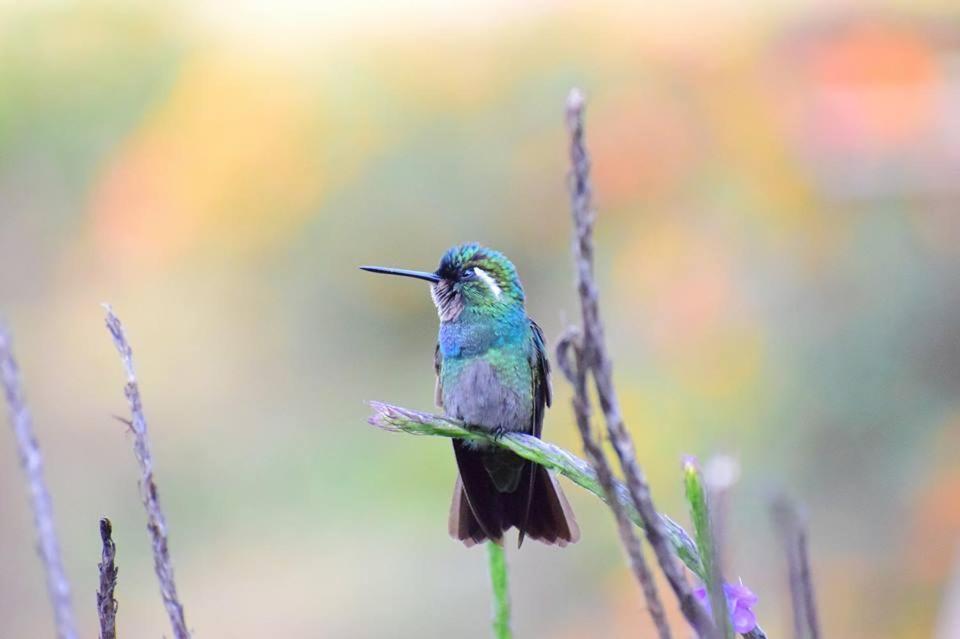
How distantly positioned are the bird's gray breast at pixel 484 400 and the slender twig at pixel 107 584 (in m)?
2.17

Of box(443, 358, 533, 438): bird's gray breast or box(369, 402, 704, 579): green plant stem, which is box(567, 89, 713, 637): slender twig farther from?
box(443, 358, 533, 438): bird's gray breast

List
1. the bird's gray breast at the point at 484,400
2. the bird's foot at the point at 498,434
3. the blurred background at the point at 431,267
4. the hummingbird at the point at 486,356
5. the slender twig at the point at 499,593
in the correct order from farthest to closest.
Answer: the blurred background at the point at 431,267
the bird's gray breast at the point at 484,400
the hummingbird at the point at 486,356
the bird's foot at the point at 498,434
the slender twig at the point at 499,593

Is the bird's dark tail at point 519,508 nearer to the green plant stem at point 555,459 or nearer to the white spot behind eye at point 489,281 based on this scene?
the white spot behind eye at point 489,281

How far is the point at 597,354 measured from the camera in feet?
2.87

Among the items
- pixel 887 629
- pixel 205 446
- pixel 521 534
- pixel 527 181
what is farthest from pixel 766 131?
pixel 521 534

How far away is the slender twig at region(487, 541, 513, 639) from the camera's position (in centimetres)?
140

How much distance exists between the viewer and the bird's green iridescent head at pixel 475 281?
132 inches

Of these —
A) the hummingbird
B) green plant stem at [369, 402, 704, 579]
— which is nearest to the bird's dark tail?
the hummingbird

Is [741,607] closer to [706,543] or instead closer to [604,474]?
[706,543]

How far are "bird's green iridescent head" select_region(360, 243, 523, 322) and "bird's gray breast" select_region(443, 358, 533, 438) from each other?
0.54ft

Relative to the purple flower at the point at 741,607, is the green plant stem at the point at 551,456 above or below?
above

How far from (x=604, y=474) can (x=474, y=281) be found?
8.15 feet

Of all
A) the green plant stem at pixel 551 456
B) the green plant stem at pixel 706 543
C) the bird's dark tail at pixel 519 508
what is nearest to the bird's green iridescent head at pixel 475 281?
the bird's dark tail at pixel 519 508

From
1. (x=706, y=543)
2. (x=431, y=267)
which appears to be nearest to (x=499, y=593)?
(x=706, y=543)
